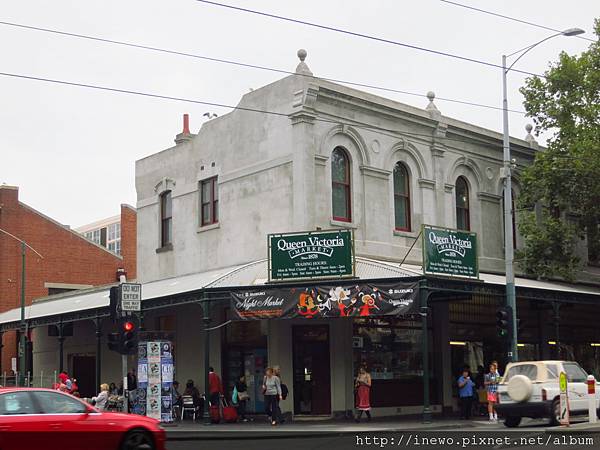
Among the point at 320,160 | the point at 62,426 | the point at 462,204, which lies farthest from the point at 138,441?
the point at 462,204

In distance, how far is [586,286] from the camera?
33844 mm

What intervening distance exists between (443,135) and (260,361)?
33.4 feet

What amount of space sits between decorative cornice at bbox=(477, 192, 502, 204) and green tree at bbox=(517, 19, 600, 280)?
950 mm

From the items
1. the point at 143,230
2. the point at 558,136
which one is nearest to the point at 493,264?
the point at 558,136

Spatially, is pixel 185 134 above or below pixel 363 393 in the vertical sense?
above

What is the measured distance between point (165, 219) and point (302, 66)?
9171 mm

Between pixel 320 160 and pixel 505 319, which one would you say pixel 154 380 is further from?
pixel 505 319

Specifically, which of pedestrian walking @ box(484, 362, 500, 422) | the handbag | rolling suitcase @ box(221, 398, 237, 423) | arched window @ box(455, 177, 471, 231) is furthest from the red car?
arched window @ box(455, 177, 471, 231)

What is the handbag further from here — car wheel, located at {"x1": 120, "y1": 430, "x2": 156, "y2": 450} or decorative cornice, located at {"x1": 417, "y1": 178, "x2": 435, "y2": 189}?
car wheel, located at {"x1": 120, "y1": 430, "x2": 156, "y2": 450}

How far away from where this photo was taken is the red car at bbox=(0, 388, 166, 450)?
13.4 m

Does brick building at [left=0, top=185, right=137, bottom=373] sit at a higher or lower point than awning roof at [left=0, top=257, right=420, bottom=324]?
higher

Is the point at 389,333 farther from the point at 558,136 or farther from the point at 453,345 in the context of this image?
the point at 558,136

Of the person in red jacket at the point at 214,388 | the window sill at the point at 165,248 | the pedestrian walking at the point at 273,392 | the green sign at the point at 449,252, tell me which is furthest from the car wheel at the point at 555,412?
the window sill at the point at 165,248

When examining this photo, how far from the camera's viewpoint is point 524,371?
22.3 m
